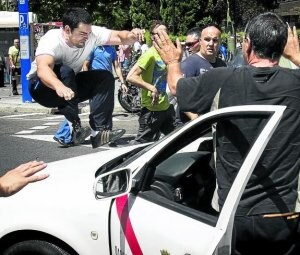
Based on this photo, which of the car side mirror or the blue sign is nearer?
the car side mirror

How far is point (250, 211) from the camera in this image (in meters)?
2.61

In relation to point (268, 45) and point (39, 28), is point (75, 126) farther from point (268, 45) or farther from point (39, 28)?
point (39, 28)

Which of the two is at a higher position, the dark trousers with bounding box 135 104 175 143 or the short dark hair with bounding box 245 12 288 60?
Answer: the short dark hair with bounding box 245 12 288 60

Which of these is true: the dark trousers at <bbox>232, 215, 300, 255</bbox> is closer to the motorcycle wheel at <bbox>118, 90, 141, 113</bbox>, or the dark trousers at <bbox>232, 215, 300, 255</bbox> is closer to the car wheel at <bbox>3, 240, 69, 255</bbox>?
the car wheel at <bbox>3, 240, 69, 255</bbox>

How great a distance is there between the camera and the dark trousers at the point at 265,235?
2.59 meters

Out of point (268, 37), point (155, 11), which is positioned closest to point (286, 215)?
point (268, 37)

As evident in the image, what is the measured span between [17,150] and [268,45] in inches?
253

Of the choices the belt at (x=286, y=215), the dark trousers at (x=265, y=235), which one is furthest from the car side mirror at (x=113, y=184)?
the belt at (x=286, y=215)

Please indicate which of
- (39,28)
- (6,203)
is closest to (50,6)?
(39,28)

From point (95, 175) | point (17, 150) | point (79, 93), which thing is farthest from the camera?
point (17, 150)

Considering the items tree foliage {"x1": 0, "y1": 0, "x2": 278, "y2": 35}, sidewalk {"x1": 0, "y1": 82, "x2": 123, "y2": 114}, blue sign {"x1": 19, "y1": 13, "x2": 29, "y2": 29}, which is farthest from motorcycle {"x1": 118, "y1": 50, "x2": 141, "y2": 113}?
tree foliage {"x1": 0, "y1": 0, "x2": 278, "y2": 35}

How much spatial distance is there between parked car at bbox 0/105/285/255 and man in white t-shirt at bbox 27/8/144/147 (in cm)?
151

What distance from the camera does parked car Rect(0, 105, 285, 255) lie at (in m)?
2.47

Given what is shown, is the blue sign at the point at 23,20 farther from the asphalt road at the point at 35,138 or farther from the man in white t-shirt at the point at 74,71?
the man in white t-shirt at the point at 74,71
